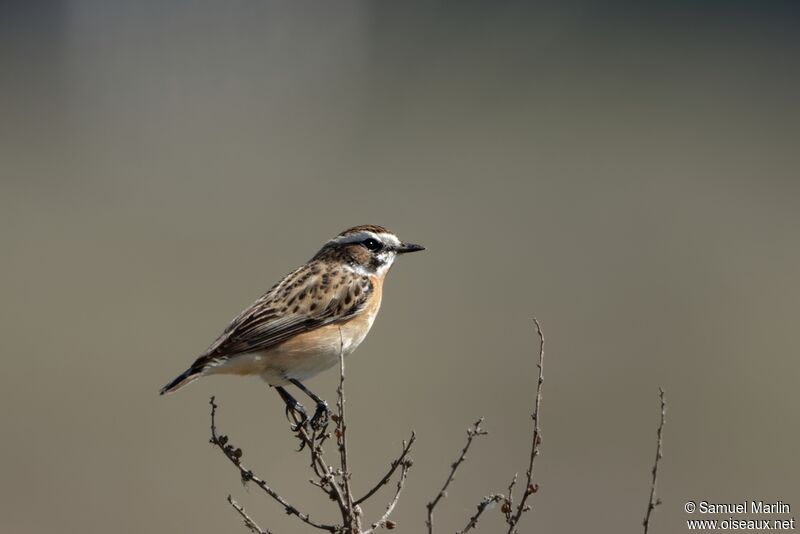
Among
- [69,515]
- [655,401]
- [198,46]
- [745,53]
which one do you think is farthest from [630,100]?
[69,515]

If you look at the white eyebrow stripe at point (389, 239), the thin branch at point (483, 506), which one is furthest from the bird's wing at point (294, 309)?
the thin branch at point (483, 506)

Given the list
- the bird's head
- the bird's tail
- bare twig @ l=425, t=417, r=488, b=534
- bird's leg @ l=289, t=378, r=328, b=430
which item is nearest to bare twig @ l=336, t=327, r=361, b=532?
bare twig @ l=425, t=417, r=488, b=534

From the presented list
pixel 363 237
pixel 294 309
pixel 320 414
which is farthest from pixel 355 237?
pixel 320 414

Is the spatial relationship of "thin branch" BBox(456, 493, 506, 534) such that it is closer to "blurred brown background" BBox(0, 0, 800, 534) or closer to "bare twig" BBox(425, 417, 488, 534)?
"bare twig" BBox(425, 417, 488, 534)

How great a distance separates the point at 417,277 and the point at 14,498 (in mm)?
11181

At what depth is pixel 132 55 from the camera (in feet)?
131

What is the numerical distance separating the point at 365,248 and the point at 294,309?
29.9 inches

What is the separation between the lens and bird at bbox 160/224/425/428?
618 cm

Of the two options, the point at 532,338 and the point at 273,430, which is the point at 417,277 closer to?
the point at 532,338

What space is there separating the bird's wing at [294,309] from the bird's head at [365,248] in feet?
0.45

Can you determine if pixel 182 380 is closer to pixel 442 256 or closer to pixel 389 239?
pixel 389 239

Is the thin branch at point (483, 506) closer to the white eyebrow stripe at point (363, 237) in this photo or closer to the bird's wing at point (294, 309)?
the bird's wing at point (294, 309)

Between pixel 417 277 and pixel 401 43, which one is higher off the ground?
pixel 401 43

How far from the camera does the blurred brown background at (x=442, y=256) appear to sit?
14.4 meters
